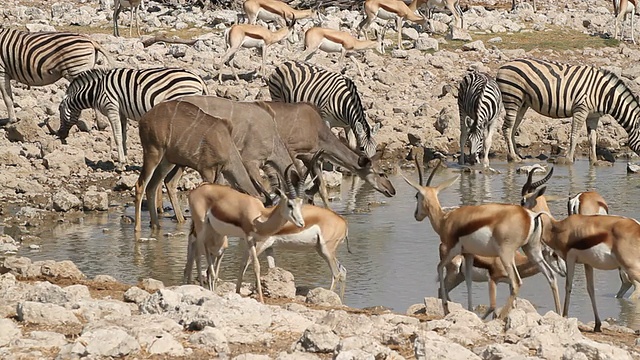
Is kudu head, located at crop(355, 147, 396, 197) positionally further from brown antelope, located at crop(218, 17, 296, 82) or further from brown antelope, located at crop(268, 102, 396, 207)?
brown antelope, located at crop(218, 17, 296, 82)

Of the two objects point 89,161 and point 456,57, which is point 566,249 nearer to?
point 89,161

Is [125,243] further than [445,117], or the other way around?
[445,117]

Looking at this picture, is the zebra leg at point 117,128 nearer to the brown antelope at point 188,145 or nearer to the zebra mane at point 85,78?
the zebra mane at point 85,78

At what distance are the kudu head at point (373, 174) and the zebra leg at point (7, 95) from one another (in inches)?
213

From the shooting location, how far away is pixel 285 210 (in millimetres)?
9234

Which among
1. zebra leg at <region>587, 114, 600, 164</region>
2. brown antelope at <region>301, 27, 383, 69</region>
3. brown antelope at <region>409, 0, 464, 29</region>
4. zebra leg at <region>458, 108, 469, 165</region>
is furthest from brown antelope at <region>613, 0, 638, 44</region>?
zebra leg at <region>458, 108, 469, 165</region>

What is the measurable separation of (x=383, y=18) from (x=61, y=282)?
17.9 meters

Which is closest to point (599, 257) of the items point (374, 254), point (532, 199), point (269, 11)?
point (532, 199)

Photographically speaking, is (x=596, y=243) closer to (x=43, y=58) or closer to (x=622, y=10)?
(x=43, y=58)

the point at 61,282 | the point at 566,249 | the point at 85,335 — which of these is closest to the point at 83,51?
the point at 61,282

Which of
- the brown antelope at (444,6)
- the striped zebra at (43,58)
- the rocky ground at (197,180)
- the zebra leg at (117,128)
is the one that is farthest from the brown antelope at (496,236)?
the brown antelope at (444,6)

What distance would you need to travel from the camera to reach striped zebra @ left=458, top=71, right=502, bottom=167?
58.3 feet

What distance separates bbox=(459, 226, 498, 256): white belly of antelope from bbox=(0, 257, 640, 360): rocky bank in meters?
0.65

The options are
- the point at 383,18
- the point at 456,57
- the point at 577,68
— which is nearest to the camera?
the point at 577,68
